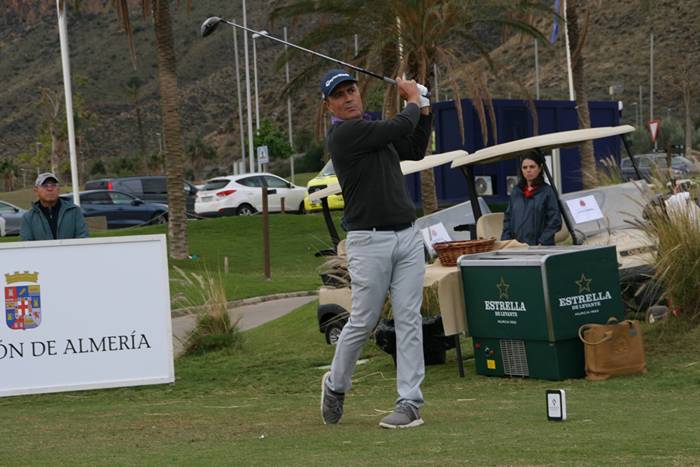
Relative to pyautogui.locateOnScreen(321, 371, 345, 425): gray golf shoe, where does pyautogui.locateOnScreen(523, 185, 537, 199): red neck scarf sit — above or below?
above

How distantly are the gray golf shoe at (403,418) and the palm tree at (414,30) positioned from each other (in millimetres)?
18941

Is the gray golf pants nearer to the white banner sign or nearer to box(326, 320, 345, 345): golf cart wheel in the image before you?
the white banner sign

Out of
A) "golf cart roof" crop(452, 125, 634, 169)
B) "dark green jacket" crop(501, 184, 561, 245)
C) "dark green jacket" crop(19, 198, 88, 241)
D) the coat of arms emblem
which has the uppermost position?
"golf cart roof" crop(452, 125, 634, 169)

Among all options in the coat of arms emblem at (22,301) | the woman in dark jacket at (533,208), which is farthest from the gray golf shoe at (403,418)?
the woman in dark jacket at (533,208)

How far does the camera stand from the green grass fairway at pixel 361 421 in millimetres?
6195

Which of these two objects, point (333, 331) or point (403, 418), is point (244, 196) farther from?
point (403, 418)

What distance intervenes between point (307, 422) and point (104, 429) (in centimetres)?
132

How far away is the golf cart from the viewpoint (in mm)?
11664

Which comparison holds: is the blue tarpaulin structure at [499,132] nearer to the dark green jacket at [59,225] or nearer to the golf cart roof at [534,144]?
the golf cart roof at [534,144]

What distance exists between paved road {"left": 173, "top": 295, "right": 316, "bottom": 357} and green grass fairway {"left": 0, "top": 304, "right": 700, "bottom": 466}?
4.00m

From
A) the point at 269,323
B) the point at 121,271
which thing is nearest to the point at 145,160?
the point at 269,323

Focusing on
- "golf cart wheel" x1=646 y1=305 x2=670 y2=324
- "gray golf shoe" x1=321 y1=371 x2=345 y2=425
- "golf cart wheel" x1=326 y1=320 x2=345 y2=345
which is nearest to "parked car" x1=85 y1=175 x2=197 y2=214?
"golf cart wheel" x1=326 y1=320 x2=345 y2=345

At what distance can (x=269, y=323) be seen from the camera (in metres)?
17.7

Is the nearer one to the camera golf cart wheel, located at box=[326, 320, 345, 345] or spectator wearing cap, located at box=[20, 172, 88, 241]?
spectator wearing cap, located at box=[20, 172, 88, 241]
